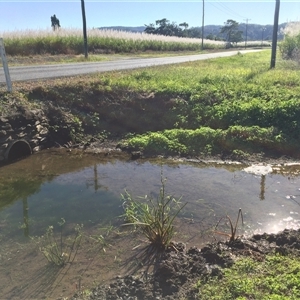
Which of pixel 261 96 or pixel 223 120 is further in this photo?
pixel 261 96

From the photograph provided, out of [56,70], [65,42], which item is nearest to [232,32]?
[65,42]

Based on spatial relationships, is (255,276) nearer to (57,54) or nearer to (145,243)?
(145,243)

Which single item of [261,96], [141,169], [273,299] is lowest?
[141,169]

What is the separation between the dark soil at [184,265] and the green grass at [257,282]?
12cm

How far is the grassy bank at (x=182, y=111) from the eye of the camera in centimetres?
930

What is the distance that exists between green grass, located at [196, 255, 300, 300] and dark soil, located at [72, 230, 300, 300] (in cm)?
12

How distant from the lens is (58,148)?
9969 mm

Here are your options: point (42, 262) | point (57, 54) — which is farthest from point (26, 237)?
point (57, 54)

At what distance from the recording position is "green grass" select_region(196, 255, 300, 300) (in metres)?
3.51

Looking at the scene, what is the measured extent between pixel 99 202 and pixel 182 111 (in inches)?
205

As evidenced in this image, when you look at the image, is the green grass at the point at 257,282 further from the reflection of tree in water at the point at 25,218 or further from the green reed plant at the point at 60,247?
the reflection of tree in water at the point at 25,218

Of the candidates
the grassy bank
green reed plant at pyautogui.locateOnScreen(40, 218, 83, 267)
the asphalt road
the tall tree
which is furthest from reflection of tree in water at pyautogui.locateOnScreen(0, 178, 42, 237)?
the tall tree

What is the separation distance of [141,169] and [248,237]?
384 cm

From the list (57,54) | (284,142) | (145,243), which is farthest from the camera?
(57,54)
